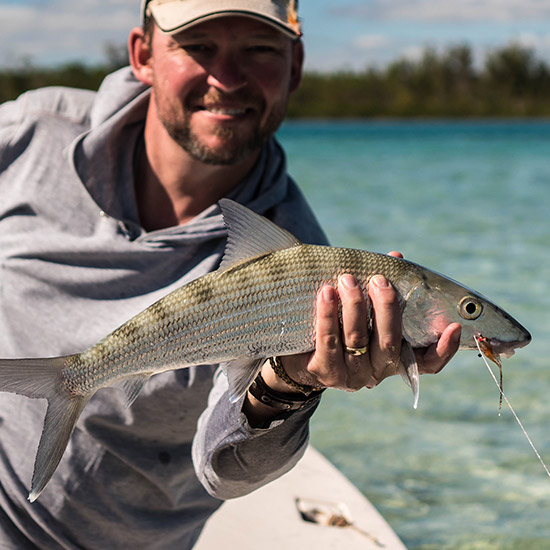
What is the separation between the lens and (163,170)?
2.94 meters

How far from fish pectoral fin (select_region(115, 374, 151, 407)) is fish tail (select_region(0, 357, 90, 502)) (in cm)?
10

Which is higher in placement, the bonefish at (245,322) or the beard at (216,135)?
the beard at (216,135)

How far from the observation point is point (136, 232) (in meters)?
2.82

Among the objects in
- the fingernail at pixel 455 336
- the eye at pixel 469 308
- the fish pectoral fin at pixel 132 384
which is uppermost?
the eye at pixel 469 308

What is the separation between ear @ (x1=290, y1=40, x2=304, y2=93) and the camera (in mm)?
3022

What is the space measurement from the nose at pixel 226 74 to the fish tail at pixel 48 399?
1167mm

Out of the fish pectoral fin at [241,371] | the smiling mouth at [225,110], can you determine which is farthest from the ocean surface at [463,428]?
the fish pectoral fin at [241,371]

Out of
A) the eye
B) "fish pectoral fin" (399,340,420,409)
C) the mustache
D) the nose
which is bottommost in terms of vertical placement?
"fish pectoral fin" (399,340,420,409)

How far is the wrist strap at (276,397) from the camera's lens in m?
2.15

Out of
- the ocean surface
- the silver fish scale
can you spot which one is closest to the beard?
the silver fish scale

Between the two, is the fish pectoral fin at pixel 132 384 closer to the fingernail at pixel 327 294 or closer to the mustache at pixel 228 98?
the fingernail at pixel 327 294

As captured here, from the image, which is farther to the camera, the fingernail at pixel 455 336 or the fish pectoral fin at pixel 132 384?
the fish pectoral fin at pixel 132 384

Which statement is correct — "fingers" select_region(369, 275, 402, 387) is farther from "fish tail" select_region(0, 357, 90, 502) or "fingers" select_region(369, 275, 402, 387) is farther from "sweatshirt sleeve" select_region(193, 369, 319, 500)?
"fish tail" select_region(0, 357, 90, 502)

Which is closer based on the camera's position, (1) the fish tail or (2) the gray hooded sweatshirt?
(1) the fish tail
